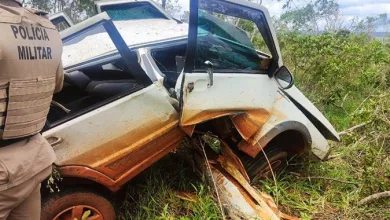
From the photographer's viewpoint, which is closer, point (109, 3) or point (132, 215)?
point (132, 215)

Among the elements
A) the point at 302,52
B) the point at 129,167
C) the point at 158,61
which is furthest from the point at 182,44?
the point at 302,52

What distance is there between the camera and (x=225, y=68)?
9.31 feet

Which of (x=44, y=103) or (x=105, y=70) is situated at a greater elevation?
(x=44, y=103)

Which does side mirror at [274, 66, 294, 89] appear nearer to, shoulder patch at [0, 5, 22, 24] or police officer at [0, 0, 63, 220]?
police officer at [0, 0, 63, 220]

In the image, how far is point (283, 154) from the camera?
3.44 meters

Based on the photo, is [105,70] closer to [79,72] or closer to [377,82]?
[79,72]

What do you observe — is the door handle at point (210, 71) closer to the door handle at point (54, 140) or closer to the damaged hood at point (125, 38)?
the damaged hood at point (125, 38)

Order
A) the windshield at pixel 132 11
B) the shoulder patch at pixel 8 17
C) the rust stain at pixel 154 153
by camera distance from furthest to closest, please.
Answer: the windshield at pixel 132 11 → the rust stain at pixel 154 153 → the shoulder patch at pixel 8 17

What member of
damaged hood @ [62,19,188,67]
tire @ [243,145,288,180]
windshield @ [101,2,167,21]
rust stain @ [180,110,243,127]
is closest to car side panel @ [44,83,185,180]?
rust stain @ [180,110,243,127]

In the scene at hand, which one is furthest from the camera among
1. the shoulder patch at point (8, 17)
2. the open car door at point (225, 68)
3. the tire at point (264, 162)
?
the tire at point (264, 162)

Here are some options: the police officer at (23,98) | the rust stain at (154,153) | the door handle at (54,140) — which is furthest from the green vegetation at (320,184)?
the police officer at (23,98)

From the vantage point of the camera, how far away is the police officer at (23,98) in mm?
1556

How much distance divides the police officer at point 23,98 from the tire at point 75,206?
56 cm

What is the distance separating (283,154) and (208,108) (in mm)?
1110
